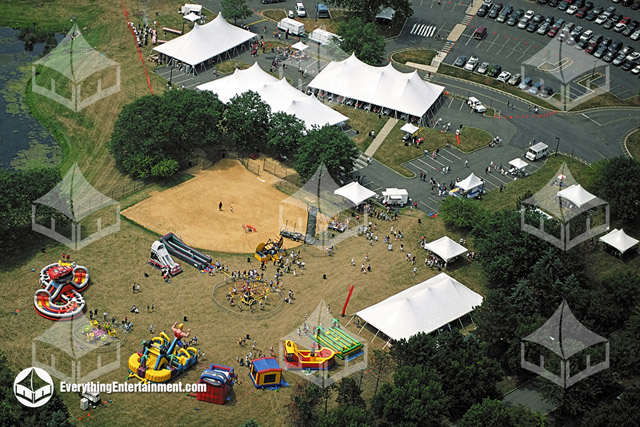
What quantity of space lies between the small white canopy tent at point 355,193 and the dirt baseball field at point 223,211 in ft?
19.3

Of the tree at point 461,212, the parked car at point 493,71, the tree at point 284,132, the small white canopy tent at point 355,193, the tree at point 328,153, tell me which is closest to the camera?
the tree at point 461,212

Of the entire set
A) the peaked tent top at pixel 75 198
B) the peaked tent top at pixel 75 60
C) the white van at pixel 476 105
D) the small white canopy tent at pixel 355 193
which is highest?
the white van at pixel 476 105

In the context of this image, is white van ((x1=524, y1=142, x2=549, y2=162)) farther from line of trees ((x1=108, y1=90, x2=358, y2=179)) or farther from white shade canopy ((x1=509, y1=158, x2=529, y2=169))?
line of trees ((x1=108, y1=90, x2=358, y2=179))

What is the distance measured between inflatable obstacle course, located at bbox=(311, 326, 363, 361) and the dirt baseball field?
17.9 metres

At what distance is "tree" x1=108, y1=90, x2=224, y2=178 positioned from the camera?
127312 millimetres

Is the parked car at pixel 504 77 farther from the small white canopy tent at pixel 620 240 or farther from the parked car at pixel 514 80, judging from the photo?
the small white canopy tent at pixel 620 240

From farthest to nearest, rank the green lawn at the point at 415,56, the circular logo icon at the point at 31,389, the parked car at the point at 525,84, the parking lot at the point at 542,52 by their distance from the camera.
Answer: the green lawn at the point at 415,56 < the parking lot at the point at 542,52 < the parked car at the point at 525,84 < the circular logo icon at the point at 31,389

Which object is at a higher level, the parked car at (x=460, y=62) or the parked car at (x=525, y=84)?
the parked car at (x=525, y=84)

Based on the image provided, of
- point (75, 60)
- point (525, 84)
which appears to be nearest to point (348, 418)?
point (525, 84)

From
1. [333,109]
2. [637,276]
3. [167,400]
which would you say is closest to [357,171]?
[333,109]

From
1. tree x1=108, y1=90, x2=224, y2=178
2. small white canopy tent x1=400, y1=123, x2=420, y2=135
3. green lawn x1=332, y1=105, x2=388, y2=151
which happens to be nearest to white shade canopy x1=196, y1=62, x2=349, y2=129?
green lawn x1=332, y1=105, x2=388, y2=151

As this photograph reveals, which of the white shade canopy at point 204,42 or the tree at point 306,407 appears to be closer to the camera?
the tree at point 306,407

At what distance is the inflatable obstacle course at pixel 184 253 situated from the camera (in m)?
112

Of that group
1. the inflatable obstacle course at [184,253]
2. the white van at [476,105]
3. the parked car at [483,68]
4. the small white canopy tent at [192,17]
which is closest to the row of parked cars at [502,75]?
the parked car at [483,68]
